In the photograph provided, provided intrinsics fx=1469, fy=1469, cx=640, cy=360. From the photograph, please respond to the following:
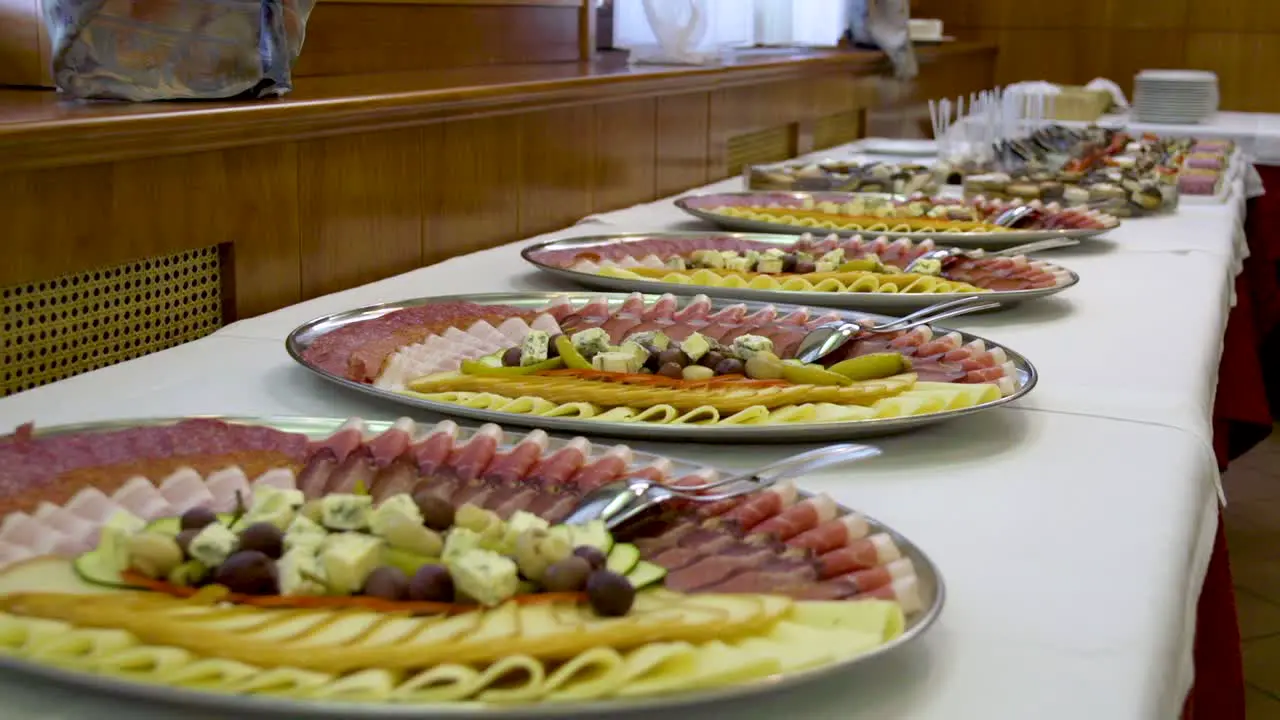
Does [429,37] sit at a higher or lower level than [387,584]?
higher

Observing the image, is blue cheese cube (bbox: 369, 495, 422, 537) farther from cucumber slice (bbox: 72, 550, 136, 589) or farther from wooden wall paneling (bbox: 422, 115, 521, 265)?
wooden wall paneling (bbox: 422, 115, 521, 265)

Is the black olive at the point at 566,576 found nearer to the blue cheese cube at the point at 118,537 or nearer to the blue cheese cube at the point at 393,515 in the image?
the blue cheese cube at the point at 393,515

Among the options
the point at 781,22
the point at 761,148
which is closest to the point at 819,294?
the point at 761,148

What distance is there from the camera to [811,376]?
1.12 metres

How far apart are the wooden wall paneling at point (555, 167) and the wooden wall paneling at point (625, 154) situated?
35 mm

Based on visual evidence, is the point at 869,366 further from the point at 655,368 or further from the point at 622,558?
the point at 622,558

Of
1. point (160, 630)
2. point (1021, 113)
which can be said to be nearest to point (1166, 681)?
point (160, 630)

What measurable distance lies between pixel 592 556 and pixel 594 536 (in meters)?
0.03

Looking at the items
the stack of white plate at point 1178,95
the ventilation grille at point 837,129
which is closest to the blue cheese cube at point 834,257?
the ventilation grille at point 837,129

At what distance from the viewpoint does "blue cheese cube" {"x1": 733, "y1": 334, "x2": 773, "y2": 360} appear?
3.78ft

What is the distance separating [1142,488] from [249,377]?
72 centimetres

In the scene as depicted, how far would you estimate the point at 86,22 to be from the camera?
4.71 ft

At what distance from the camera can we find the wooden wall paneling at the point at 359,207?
164 centimetres

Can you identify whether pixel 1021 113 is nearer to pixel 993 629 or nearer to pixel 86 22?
pixel 86 22
